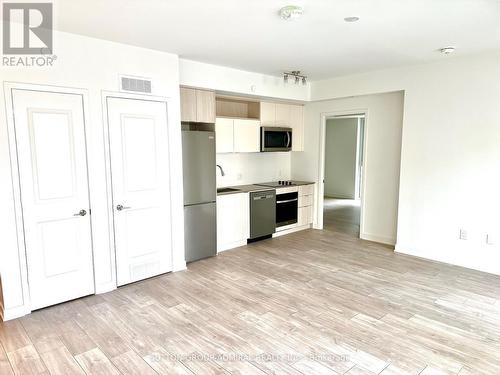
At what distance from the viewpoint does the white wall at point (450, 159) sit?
420cm

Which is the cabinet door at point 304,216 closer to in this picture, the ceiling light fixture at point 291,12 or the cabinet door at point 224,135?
the cabinet door at point 224,135

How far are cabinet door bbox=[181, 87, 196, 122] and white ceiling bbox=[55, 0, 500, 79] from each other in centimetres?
44

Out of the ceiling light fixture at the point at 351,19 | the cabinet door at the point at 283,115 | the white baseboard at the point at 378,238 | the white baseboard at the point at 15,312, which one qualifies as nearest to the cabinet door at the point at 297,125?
the cabinet door at the point at 283,115

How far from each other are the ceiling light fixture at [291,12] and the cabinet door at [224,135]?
8.27 feet

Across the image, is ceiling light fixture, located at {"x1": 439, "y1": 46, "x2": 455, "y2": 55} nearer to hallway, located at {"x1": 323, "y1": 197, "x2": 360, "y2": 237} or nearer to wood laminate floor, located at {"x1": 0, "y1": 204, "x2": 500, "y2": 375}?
wood laminate floor, located at {"x1": 0, "y1": 204, "x2": 500, "y2": 375}

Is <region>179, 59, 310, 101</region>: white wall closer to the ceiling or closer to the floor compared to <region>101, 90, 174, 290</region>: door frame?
closer to the ceiling

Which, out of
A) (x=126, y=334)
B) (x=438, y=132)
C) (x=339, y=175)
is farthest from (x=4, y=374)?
(x=339, y=175)

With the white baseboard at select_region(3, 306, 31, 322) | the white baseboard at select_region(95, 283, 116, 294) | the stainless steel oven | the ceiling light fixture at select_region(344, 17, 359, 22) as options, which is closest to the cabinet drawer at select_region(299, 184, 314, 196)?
the stainless steel oven

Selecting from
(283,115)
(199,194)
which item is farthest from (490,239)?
(199,194)

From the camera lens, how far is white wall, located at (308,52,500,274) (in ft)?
13.8

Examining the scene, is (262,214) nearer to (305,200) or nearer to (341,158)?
(305,200)

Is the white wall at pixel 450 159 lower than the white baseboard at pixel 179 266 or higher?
higher

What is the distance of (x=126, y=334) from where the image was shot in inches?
114

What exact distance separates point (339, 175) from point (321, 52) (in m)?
6.69
